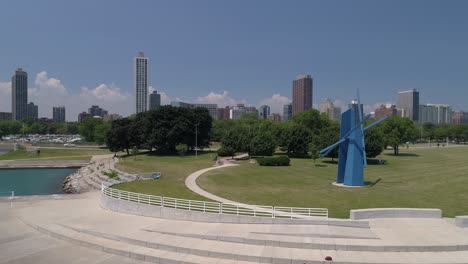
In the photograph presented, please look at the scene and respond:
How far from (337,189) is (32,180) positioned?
47.8 metres

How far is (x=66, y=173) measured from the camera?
6047 centimetres

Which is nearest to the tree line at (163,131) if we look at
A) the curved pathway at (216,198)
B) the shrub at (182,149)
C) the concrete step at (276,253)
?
the shrub at (182,149)

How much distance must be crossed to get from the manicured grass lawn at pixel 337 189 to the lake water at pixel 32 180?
77.1 ft

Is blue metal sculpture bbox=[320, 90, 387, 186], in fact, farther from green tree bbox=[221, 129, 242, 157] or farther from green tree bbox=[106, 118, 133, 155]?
green tree bbox=[106, 118, 133, 155]

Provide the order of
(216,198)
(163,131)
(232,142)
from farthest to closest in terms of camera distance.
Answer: (163,131) → (232,142) → (216,198)

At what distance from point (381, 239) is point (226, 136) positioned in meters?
50.8

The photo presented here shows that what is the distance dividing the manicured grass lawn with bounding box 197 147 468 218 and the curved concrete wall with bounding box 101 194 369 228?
3628mm

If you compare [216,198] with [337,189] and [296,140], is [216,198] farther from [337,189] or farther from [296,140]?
[296,140]

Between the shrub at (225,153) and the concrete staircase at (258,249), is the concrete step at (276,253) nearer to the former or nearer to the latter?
the concrete staircase at (258,249)

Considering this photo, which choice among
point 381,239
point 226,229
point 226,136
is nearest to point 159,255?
point 226,229

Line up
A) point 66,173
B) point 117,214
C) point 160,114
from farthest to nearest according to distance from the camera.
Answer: point 160,114
point 66,173
point 117,214

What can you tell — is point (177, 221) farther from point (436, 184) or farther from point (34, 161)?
point (34, 161)

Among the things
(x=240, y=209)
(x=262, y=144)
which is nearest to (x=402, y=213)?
(x=240, y=209)

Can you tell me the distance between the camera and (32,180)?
51156 mm
